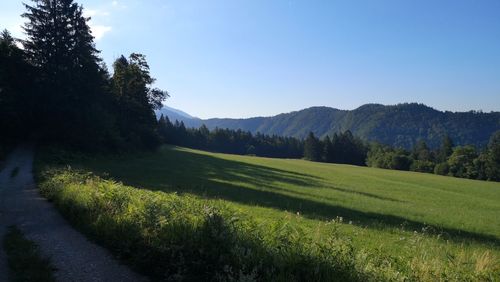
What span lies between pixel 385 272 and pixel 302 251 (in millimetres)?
1499

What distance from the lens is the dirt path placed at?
311 inches

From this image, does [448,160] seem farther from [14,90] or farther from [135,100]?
[14,90]

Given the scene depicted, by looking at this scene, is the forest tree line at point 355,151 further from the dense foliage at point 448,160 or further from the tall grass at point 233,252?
the tall grass at point 233,252

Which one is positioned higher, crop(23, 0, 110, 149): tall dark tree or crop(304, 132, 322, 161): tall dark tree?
crop(23, 0, 110, 149): tall dark tree

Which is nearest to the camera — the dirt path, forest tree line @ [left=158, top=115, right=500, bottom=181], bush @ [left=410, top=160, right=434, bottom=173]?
the dirt path

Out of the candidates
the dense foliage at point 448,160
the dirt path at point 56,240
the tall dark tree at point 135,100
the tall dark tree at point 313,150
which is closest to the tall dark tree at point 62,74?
the tall dark tree at point 135,100

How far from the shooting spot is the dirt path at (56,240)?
7.90 meters

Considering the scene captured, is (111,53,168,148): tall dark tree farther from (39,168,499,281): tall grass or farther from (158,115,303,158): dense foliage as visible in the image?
(158,115,303,158): dense foliage

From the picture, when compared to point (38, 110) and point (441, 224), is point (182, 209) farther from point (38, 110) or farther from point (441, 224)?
point (38, 110)

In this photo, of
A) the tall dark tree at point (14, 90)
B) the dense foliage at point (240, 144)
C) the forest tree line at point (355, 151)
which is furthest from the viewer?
the dense foliage at point (240, 144)

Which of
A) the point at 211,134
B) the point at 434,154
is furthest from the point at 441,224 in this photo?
the point at 211,134

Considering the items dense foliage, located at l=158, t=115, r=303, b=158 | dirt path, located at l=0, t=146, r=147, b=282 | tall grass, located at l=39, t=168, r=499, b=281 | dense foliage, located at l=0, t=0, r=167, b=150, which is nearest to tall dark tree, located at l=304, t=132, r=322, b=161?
dense foliage, located at l=158, t=115, r=303, b=158

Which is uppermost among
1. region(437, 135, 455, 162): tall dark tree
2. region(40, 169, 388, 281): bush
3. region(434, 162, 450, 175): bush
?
region(437, 135, 455, 162): tall dark tree

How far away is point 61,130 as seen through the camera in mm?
45969
